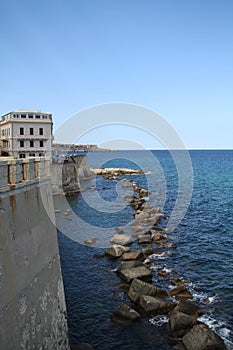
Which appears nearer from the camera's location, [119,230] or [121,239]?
[121,239]

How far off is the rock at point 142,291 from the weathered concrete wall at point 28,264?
5.75m

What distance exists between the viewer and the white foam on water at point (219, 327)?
1458 cm

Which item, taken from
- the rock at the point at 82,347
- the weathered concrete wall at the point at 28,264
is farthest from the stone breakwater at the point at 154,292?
the weathered concrete wall at the point at 28,264

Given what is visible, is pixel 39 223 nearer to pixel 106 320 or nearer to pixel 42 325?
pixel 42 325

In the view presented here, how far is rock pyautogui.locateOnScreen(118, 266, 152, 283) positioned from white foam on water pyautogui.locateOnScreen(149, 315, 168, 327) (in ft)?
12.9

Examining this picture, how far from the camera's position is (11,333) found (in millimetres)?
8914

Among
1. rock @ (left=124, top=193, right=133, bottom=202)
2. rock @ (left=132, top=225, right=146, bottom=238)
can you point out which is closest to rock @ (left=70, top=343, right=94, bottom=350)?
rock @ (left=132, top=225, right=146, bottom=238)

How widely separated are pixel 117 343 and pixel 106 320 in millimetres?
1756

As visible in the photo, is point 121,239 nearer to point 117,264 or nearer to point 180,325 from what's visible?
point 117,264

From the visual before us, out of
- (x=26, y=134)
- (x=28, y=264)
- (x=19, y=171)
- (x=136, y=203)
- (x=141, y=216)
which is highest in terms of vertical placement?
(x=26, y=134)

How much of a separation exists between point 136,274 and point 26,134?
101 feet

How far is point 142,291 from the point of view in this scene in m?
17.9

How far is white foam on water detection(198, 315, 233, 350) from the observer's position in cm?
1458

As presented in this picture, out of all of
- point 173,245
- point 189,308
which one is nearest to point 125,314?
point 189,308
